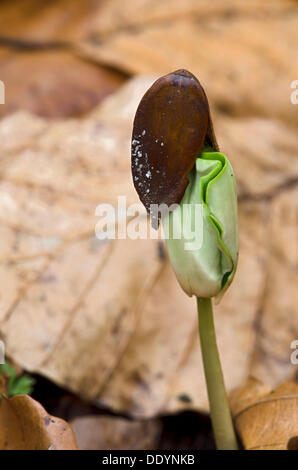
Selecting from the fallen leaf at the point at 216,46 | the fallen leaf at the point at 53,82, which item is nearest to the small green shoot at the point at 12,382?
the fallen leaf at the point at 53,82

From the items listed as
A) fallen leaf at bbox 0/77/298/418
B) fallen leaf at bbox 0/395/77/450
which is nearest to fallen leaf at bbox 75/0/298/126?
fallen leaf at bbox 0/77/298/418

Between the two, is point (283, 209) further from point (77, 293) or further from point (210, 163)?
point (210, 163)

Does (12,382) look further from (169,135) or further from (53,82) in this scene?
(53,82)

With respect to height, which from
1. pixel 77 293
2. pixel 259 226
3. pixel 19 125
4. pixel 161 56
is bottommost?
pixel 77 293

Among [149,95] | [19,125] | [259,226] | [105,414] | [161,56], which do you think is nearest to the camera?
[149,95]

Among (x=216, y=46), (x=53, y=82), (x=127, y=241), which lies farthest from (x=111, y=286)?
(x=216, y=46)

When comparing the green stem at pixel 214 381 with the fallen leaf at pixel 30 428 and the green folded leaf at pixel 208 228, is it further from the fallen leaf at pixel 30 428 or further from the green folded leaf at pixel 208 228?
the fallen leaf at pixel 30 428

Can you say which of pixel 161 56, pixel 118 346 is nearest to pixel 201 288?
pixel 118 346
